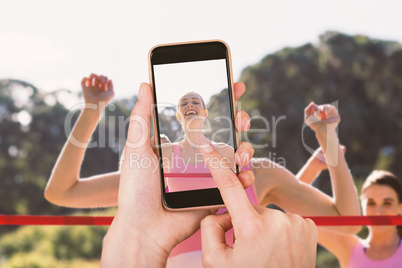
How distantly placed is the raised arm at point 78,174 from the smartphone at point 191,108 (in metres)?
0.41

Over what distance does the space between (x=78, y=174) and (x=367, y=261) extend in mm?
917

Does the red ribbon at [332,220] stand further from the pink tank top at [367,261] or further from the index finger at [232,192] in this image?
the pink tank top at [367,261]

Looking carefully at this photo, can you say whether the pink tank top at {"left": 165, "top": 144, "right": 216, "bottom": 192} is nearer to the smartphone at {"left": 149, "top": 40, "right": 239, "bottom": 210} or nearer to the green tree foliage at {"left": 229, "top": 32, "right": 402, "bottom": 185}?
the smartphone at {"left": 149, "top": 40, "right": 239, "bottom": 210}

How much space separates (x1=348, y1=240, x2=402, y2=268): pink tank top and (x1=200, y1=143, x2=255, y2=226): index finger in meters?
0.99

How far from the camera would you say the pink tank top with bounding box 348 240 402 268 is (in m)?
1.17

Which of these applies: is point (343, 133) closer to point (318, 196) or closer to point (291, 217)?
point (318, 196)

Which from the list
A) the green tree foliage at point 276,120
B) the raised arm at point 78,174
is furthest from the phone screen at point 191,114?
the green tree foliage at point 276,120

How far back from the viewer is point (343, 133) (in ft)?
20.3

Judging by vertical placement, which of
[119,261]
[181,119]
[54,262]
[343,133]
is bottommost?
[54,262]

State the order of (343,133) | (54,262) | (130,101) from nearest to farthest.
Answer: (54,262)
(130,101)
(343,133)

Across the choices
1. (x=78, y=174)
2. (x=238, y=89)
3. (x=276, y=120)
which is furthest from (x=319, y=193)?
(x=276, y=120)

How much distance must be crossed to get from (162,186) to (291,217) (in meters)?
0.20


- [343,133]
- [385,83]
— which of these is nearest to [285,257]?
[343,133]

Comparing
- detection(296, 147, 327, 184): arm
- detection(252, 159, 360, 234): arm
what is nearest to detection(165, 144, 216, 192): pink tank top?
detection(252, 159, 360, 234): arm
